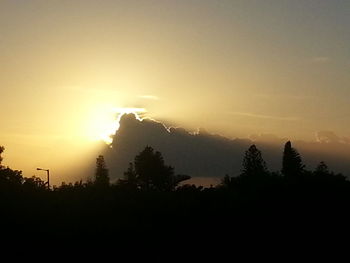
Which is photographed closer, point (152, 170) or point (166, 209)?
point (166, 209)

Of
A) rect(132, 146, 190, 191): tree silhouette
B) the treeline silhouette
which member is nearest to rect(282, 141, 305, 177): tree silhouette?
rect(132, 146, 190, 191): tree silhouette

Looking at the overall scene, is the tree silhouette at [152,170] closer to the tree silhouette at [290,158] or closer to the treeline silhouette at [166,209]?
the tree silhouette at [290,158]

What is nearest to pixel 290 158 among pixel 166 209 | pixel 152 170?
pixel 152 170

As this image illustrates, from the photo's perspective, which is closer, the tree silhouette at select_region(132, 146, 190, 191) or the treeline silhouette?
the treeline silhouette

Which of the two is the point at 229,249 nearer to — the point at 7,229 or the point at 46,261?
the point at 46,261

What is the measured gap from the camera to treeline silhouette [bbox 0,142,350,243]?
40094 millimetres

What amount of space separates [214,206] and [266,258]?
249 inches

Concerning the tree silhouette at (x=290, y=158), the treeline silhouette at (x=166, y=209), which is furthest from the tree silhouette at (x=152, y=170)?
the treeline silhouette at (x=166, y=209)

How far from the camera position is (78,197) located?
46.2 metres

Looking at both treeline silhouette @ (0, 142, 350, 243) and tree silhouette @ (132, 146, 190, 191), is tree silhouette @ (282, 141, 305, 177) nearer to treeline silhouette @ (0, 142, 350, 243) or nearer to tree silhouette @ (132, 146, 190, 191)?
tree silhouette @ (132, 146, 190, 191)

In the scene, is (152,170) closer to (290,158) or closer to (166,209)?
(290,158)

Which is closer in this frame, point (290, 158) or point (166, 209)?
point (166, 209)

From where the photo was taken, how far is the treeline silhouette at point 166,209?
4009cm

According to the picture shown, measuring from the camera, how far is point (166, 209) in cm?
4359
